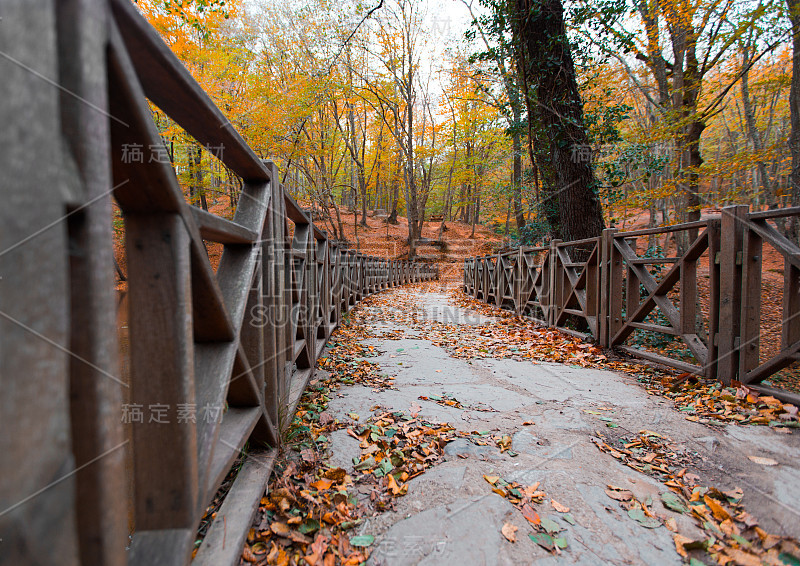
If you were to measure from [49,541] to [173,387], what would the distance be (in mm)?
454

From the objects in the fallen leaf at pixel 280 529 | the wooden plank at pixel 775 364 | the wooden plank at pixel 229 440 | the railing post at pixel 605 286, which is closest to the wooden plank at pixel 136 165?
the wooden plank at pixel 229 440

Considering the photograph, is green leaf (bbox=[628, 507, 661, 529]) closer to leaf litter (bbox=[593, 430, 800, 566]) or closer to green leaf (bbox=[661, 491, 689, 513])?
leaf litter (bbox=[593, 430, 800, 566])

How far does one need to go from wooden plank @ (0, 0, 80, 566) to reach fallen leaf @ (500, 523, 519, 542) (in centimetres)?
141

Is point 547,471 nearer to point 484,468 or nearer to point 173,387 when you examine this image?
point 484,468

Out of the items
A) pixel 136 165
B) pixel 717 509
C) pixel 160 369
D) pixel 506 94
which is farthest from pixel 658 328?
pixel 506 94

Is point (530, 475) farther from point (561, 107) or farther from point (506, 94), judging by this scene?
point (506, 94)

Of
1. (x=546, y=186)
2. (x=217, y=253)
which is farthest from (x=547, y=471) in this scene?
(x=217, y=253)

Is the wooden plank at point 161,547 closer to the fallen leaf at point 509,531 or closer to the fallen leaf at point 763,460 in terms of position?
the fallen leaf at point 509,531

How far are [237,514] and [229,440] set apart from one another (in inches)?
12.0

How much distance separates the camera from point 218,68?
13109 mm

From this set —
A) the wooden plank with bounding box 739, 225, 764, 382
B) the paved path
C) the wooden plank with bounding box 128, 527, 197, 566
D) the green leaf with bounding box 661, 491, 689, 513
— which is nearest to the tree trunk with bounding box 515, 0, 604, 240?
the wooden plank with bounding box 739, 225, 764, 382

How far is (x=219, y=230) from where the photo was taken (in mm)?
1334

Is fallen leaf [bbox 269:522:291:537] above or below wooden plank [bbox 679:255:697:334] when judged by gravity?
below

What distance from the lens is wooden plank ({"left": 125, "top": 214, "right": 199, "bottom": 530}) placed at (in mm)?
984
